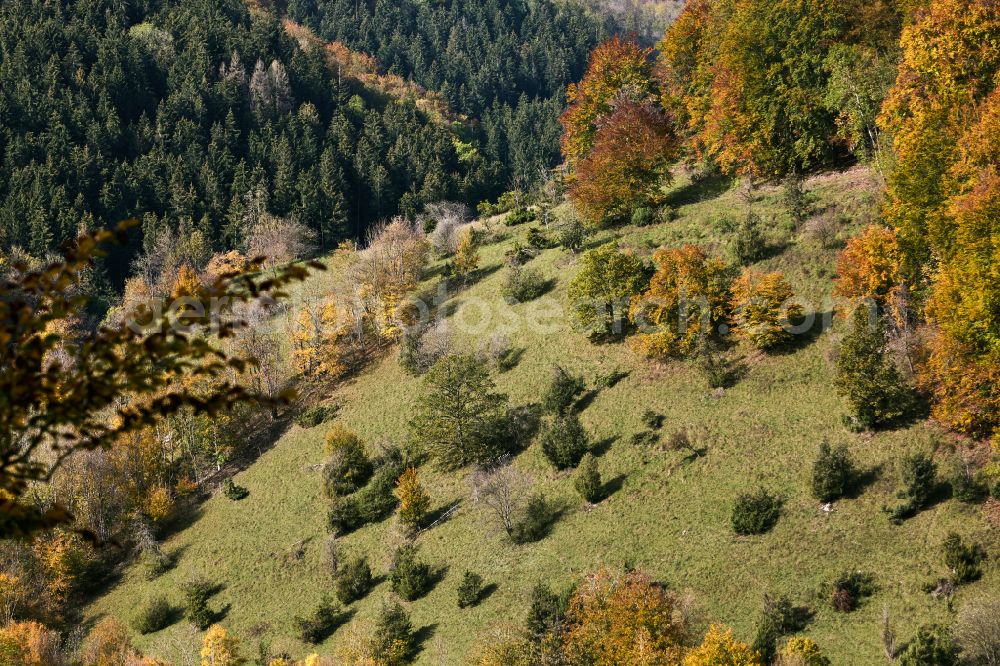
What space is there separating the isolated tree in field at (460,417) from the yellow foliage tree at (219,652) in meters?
14.4

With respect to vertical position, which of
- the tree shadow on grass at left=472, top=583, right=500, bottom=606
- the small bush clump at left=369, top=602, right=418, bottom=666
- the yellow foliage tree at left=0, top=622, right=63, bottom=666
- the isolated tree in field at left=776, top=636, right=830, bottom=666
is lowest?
the yellow foliage tree at left=0, top=622, right=63, bottom=666

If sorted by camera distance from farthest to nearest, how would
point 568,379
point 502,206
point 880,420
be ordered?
point 502,206 → point 568,379 → point 880,420

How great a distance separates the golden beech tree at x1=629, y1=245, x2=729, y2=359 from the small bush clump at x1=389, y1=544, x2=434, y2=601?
1600 centimetres

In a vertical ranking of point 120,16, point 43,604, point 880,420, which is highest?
point 120,16

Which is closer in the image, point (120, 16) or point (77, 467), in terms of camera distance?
point (77, 467)

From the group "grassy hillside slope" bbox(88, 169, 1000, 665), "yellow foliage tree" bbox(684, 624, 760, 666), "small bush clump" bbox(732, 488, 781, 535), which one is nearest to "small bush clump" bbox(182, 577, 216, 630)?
"grassy hillside slope" bbox(88, 169, 1000, 665)

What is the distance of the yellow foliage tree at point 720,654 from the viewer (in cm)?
2262

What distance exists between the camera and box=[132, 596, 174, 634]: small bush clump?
1684 inches

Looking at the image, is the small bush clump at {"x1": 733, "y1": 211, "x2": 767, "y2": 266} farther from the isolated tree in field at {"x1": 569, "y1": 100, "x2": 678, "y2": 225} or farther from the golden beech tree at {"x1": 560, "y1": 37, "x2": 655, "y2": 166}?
the golden beech tree at {"x1": 560, "y1": 37, "x2": 655, "y2": 166}

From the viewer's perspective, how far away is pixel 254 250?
9125 cm

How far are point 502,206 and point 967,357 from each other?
62406 mm

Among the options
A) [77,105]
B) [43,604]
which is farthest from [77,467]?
[77,105]

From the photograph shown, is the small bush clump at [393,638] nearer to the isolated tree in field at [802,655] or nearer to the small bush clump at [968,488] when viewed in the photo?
the isolated tree in field at [802,655]

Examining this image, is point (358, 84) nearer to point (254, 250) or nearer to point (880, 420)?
point (254, 250)
